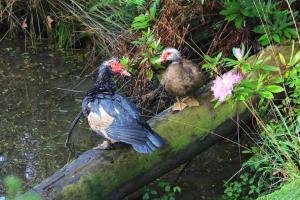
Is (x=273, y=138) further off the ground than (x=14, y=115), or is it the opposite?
A: (x=273, y=138)

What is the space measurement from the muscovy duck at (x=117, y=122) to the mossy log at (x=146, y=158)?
5.3 inches

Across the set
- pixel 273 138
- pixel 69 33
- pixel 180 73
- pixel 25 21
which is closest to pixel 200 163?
pixel 180 73

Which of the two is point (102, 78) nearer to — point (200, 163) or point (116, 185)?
point (116, 185)

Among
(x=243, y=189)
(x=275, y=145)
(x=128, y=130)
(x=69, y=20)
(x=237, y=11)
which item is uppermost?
(x=237, y=11)

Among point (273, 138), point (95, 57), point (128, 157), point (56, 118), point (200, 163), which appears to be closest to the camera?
point (273, 138)

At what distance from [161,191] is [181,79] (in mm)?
987

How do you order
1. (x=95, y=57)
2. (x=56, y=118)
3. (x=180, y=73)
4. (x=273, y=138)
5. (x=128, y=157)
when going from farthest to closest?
(x=95, y=57), (x=56, y=118), (x=180, y=73), (x=128, y=157), (x=273, y=138)

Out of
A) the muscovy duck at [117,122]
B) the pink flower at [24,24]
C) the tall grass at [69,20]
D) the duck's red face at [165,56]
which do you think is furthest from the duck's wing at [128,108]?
the pink flower at [24,24]

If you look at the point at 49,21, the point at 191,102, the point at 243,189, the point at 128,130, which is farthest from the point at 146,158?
the point at 49,21

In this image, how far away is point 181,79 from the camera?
396 cm

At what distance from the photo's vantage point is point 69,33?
710 cm

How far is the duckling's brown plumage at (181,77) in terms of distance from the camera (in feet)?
13.0

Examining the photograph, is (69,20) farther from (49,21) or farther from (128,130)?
(128,130)

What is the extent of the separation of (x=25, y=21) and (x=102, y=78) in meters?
3.42
